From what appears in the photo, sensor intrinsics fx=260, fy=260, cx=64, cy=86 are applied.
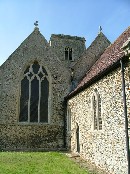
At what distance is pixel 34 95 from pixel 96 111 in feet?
23.6

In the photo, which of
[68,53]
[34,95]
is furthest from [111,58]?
[68,53]

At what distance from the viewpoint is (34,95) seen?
18.0 meters

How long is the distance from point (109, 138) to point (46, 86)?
917 centimetres

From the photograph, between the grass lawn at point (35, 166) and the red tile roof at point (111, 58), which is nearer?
the grass lawn at point (35, 166)

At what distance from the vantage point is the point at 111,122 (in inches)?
385

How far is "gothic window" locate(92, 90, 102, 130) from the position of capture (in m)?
11.4

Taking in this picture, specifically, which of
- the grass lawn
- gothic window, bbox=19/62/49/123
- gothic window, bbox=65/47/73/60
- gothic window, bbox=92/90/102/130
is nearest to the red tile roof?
gothic window, bbox=92/90/102/130

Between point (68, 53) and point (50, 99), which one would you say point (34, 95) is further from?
point (68, 53)

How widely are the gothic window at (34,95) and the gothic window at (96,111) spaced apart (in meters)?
6.23

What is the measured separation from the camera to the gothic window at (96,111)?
1141 cm

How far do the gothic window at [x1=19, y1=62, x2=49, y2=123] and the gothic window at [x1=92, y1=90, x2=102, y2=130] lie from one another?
6.23 meters

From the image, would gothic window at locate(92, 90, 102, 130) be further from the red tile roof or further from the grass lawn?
the grass lawn

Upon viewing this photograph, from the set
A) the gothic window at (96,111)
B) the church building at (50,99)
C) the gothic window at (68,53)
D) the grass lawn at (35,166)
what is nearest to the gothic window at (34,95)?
the church building at (50,99)

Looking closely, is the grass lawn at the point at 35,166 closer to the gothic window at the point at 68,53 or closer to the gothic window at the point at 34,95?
the gothic window at the point at 34,95
